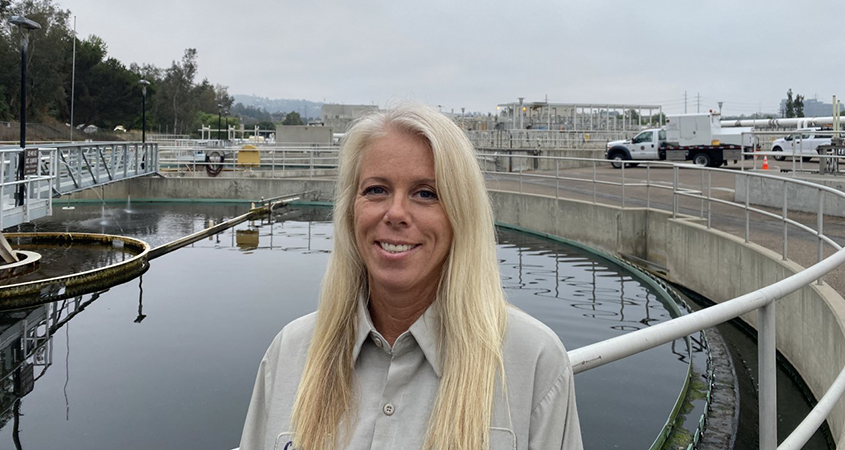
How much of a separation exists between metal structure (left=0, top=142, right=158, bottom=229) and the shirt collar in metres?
12.2

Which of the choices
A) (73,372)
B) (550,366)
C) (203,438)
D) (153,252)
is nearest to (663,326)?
(550,366)

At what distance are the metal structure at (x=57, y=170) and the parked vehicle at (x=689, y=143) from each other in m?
18.3

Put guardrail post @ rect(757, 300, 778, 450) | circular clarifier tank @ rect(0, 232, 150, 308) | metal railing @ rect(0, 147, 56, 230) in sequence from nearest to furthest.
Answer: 1. guardrail post @ rect(757, 300, 778, 450)
2. circular clarifier tank @ rect(0, 232, 150, 308)
3. metal railing @ rect(0, 147, 56, 230)

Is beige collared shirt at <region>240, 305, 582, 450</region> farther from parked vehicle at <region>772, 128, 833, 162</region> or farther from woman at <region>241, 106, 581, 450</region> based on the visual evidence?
parked vehicle at <region>772, 128, 833, 162</region>

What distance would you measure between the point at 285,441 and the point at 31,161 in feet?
50.5

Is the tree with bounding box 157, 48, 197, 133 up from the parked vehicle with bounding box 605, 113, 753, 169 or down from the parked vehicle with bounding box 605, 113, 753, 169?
up

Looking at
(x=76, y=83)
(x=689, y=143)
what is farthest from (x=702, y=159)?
(x=76, y=83)

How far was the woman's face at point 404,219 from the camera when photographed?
61.3 inches

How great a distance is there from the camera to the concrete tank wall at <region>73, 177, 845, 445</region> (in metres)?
6.96

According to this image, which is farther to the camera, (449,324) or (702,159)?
(702,159)

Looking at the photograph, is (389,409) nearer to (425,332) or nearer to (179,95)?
(425,332)

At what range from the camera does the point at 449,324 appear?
1.48 metres

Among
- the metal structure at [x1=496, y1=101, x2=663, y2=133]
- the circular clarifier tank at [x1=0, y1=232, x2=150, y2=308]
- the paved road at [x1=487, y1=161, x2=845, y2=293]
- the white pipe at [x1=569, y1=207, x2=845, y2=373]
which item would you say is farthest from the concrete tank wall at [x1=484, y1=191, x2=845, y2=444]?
the metal structure at [x1=496, y1=101, x2=663, y2=133]

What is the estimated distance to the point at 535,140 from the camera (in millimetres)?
41906
